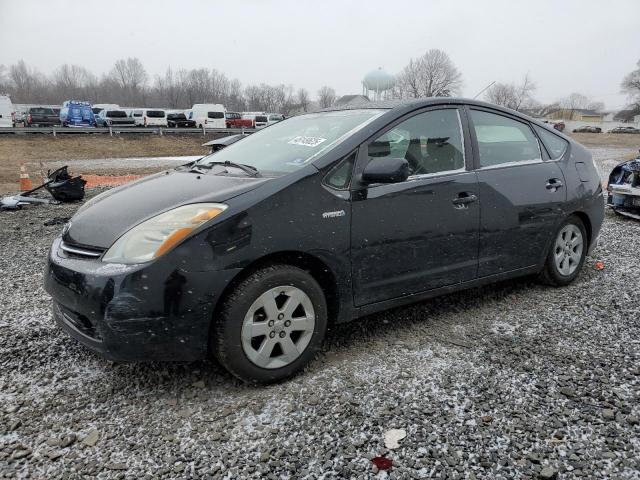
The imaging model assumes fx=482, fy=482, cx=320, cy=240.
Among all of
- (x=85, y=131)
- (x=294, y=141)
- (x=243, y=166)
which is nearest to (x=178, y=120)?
(x=85, y=131)

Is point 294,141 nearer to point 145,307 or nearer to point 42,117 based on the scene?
point 145,307

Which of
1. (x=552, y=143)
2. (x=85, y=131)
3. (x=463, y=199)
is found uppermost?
(x=85, y=131)

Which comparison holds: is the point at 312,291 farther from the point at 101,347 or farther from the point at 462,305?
the point at 462,305

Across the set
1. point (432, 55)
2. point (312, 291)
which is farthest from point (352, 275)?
point (432, 55)

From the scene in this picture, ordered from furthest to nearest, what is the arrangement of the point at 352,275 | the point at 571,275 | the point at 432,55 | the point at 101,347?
the point at 432,55 → the point at 571,275 → the point at 352,275 → the point at 101,347

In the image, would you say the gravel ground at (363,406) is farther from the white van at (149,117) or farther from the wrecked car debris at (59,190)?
the white van at (149,117)

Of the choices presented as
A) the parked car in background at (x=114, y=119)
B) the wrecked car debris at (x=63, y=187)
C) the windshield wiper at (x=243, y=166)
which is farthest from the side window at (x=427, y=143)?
the parked car in background at (x=114, y=119)

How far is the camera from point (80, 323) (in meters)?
2.57

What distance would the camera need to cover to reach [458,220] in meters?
3.32

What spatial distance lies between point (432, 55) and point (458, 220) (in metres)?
80.3

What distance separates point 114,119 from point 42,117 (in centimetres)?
489

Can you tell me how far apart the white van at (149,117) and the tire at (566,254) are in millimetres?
39225

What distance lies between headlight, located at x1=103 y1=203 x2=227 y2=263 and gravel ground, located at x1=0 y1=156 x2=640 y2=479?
0.82m

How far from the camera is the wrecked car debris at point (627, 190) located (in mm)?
7303
